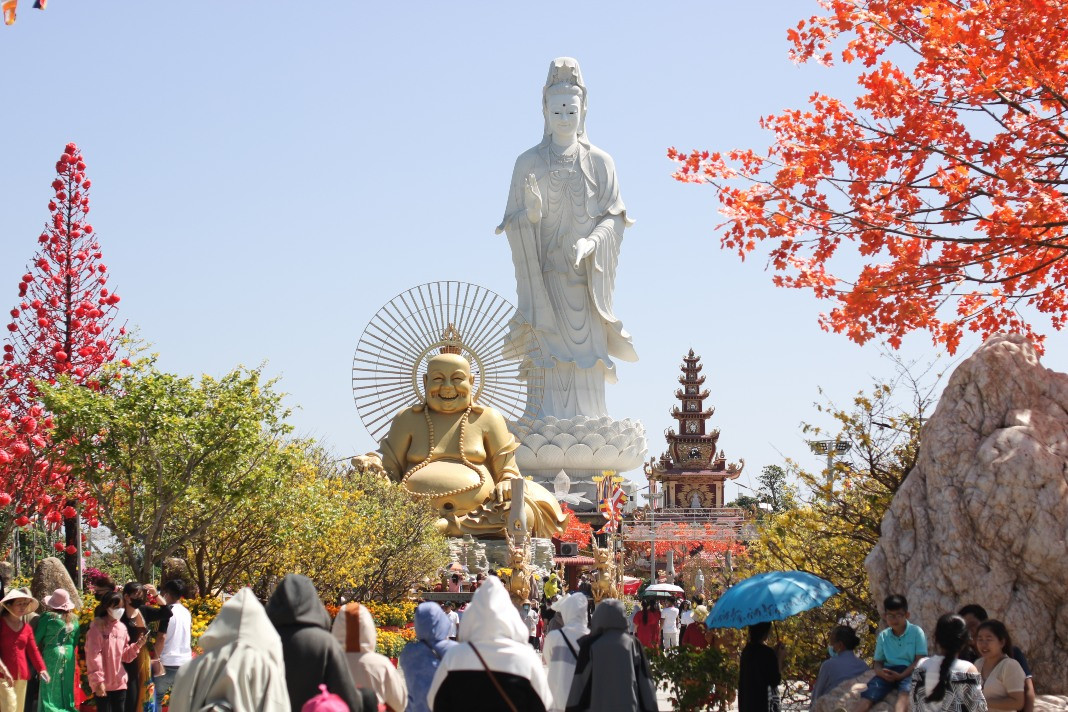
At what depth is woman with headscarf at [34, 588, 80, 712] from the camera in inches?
362

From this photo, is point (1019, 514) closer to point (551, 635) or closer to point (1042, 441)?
point (1042, 441)

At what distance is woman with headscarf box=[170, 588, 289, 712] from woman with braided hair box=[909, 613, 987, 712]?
2858 millimetres

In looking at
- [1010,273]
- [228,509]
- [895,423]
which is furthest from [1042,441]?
[228,509]

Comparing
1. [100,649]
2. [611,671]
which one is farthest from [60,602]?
[611,671]

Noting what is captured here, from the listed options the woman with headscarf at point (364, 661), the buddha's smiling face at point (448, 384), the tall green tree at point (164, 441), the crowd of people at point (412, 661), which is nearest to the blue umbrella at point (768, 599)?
the crowd of people at point (412, 661)

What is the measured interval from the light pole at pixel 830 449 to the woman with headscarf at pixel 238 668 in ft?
23.3

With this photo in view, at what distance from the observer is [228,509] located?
1415 centimetres

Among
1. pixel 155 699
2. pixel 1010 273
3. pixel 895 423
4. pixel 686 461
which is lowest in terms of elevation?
pixel 155 699

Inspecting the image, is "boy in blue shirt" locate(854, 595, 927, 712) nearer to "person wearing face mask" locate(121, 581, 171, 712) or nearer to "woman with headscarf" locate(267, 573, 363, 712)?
"woman with headscarf" locate(267, 573, 363, 712)

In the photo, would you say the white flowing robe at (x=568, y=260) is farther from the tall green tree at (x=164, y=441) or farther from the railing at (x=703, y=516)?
the tall green tree at (x=164, y=441)

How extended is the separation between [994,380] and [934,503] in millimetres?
837

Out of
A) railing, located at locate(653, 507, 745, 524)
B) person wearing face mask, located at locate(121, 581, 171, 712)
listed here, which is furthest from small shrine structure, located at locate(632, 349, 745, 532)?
person wearing face mask, located at locate(121, 581, 171, 712)

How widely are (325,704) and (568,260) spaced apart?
30.4 m

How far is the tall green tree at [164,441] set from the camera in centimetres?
1349
